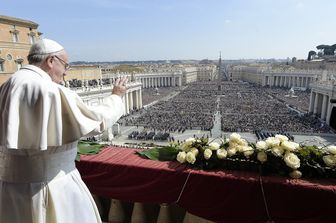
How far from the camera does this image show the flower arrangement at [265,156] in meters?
3.26

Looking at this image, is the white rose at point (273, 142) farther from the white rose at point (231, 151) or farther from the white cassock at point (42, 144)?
the white cassock at point (42, 144)

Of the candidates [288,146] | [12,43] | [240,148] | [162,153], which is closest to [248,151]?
[240,148]

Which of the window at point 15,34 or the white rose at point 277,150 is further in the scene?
the window at point 15,34

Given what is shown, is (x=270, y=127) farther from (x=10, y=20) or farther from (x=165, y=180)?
(x=165, y=180)

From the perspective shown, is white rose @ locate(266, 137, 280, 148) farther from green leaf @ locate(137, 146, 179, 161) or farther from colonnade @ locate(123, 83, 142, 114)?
colonnade @ locate(123, 83, 142, 114)

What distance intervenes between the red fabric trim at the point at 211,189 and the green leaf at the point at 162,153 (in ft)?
0.42

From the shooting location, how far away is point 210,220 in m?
3.54

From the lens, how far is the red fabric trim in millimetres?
3102

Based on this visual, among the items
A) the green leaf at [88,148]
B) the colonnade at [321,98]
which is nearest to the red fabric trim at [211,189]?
the green leaf at [88,148]

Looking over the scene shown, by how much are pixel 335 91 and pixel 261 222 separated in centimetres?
4196

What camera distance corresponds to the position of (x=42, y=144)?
6.58 ft

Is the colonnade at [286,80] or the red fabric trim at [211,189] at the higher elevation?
the red fabric trim at [211,189]

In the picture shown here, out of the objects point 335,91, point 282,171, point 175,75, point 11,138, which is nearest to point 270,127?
point 335,91

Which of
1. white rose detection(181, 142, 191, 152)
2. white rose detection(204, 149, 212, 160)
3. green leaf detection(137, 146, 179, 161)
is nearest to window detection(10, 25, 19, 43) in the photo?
green leaf detection(137, 146, 179, 161)
